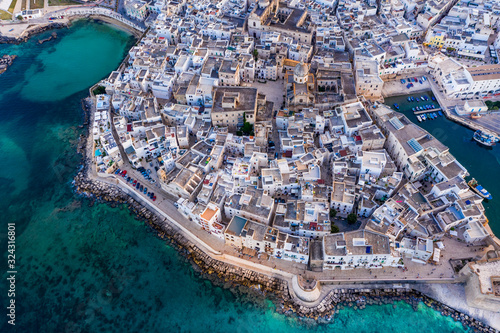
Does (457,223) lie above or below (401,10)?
below

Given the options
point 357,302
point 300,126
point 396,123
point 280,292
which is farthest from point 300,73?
point 357,302

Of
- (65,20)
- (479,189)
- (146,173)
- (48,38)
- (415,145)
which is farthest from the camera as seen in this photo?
(65,20)

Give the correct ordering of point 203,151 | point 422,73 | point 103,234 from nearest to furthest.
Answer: point 103,234, point 203,151, point 422,73

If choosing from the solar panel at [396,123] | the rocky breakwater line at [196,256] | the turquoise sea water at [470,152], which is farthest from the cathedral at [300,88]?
the rocky breakwater line at [196,256]

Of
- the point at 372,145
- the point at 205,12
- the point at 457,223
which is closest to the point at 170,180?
the point at 372,145

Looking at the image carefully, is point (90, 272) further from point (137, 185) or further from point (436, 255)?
point (436, 255)

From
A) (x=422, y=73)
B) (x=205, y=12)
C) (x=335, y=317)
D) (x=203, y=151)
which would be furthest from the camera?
(x=205, y=12)

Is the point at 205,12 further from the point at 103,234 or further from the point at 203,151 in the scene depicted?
the point at 103,234
